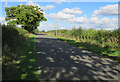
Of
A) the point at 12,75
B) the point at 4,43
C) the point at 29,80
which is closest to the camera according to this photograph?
the point at 29,80

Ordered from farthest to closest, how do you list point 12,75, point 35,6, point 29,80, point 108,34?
point 35,6, point 108,34, point 12,75, point 29,80

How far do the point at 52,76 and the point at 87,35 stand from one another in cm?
1605

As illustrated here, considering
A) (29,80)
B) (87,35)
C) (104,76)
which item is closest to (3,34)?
(29,80)

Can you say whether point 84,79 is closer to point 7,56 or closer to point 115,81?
point 115,81

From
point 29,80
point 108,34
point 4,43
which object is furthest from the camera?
point 108,34

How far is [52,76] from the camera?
4203mm

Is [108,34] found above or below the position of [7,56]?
above

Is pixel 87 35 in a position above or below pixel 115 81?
above

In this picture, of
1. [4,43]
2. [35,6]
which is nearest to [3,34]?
[4,43]

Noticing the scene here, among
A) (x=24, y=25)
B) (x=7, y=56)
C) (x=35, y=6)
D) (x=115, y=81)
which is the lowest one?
(x=115, y=81)

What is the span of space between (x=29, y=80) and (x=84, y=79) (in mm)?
1744

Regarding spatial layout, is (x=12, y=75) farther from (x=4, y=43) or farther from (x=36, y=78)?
(x=4, y=43)

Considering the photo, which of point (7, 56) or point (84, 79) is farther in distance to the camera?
point (7, 56)

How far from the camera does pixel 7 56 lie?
583cm
